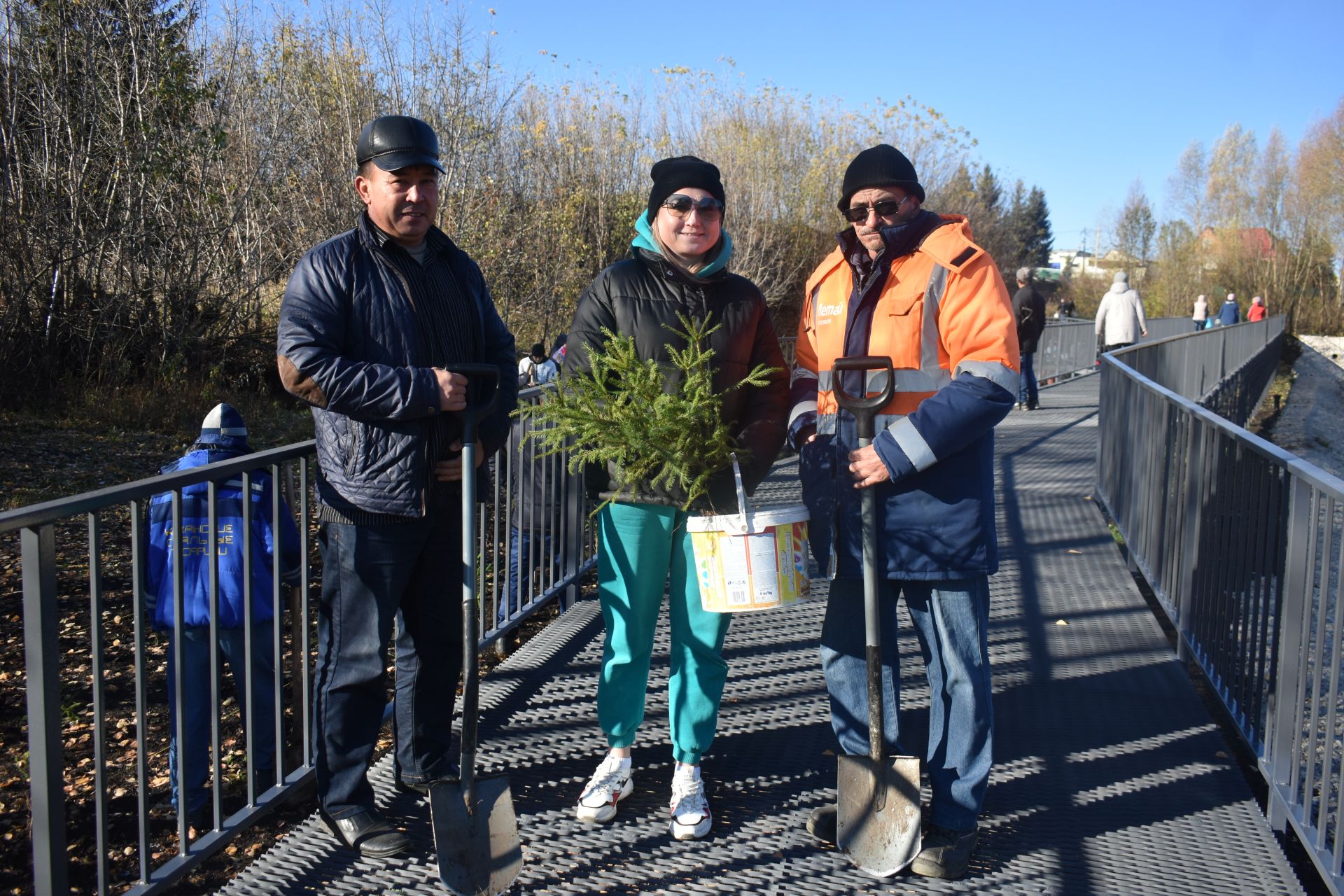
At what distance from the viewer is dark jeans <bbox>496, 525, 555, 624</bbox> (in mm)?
4949

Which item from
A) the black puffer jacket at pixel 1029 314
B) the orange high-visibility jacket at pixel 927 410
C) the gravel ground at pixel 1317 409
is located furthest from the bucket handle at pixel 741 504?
the black puffer jacket at pixel 1029 314

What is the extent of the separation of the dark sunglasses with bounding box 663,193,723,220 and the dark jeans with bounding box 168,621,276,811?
1837 millimetres

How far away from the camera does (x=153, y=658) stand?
5504 mm

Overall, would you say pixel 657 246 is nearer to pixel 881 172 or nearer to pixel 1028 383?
pixel 881 172

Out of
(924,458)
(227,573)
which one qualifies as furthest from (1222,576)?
(227,573)

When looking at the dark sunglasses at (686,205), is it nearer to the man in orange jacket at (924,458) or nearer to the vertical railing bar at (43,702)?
the man in orange jacket at (924,458)

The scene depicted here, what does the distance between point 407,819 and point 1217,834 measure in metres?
2.46

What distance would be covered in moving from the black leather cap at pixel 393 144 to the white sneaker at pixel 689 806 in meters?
1.99

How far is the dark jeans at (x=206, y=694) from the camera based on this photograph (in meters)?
3.53

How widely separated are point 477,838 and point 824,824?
105 cm

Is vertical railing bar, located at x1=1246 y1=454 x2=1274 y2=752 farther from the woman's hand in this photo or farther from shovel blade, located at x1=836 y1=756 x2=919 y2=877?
the woman's hand

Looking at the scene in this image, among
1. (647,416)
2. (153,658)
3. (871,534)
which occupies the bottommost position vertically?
(153,658)

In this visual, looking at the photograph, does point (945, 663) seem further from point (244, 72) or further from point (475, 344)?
point (244, 72)

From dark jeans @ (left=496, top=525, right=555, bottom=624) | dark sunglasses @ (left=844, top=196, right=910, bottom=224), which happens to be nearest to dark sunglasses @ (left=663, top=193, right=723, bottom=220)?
dark sunglasses @ (left=844, top=196, right=910, bottom=224)
